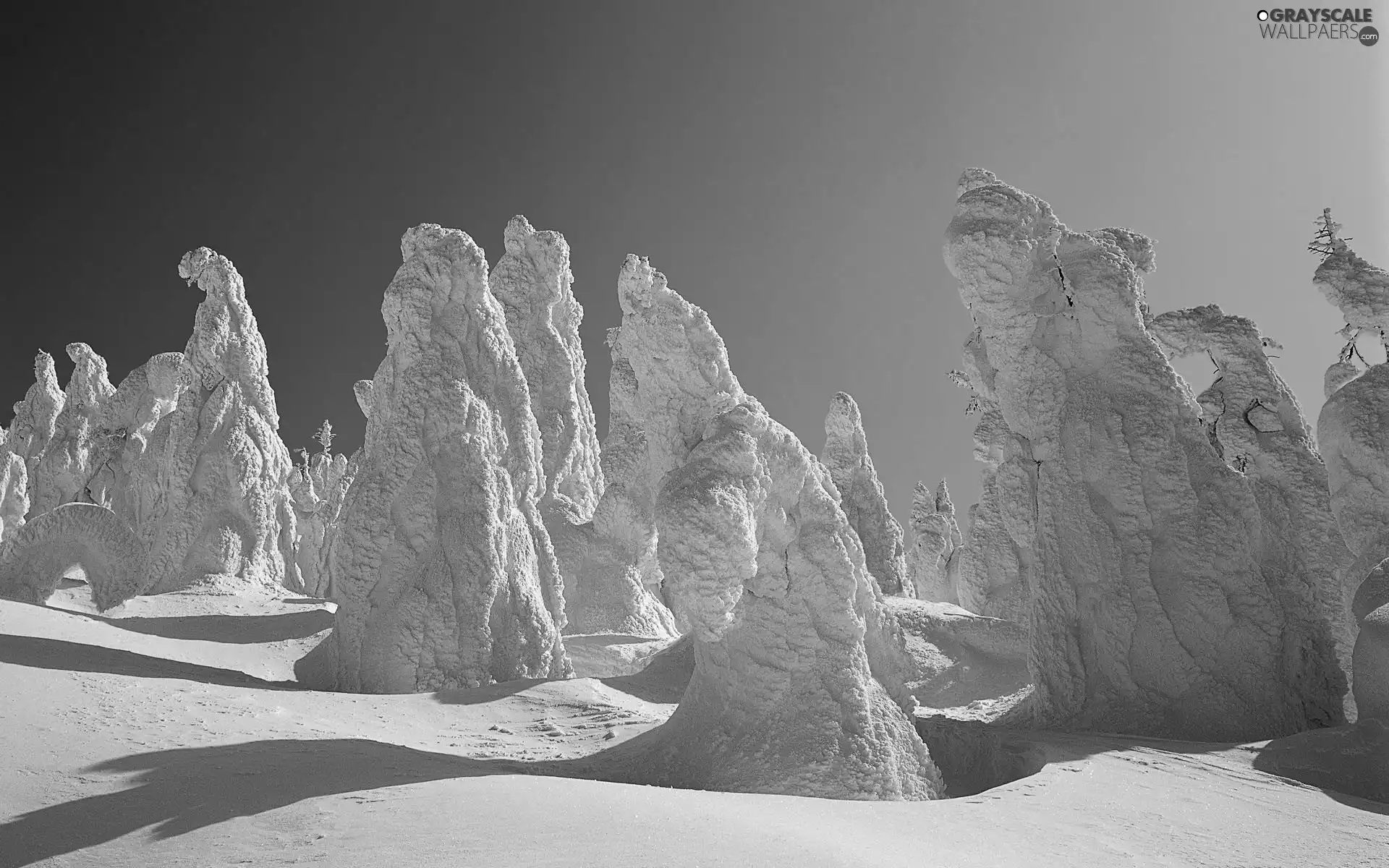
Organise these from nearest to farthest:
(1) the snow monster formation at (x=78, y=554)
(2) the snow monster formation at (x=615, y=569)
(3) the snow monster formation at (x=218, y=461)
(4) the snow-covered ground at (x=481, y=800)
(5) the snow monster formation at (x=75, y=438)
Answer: (4) the snow-covered ground at (x=481, y=800) → (1) the snow monster formation at (x=78, y=554) → (3) the snow monster formation at (x=218, y=461) → (2) the snow monster formation at (x=615, y=569) → (5) the snow monster formation at (x=75, y=438)

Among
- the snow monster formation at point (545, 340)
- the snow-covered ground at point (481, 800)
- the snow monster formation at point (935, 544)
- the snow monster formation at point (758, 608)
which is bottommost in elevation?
the snow-covered ground at point (481, 800)

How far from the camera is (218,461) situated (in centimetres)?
1457

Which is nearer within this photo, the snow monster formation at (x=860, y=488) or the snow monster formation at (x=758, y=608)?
the snow monster formation at (x=758, y=608)

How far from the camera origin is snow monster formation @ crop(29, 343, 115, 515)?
75.1 feet

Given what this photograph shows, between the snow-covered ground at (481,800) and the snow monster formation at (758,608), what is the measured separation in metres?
0.66

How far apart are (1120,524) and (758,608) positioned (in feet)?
13.8

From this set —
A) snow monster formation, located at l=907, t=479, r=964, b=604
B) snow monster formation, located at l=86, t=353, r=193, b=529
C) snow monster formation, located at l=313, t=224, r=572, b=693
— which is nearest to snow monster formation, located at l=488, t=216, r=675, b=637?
snow monster formation, located at l=313, t=224, r=572, b=693

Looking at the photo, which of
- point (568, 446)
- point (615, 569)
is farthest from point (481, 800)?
point (568, 446)

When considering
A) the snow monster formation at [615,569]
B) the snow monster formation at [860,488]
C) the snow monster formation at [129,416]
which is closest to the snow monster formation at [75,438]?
the snow monster formation at [129,416]

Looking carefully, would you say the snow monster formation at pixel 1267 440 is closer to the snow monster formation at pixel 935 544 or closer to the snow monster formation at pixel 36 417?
the snow monster formation at pixel 935 544

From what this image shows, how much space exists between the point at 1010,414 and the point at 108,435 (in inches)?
769

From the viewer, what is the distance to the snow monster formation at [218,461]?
47.2ft

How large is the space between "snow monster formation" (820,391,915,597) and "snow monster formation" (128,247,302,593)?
11.1 m

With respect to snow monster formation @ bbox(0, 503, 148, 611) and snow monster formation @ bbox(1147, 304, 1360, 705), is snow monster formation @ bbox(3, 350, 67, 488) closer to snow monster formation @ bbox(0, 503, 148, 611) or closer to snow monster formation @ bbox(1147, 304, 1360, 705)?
snow monster formation @ bbox(0, 503, 148, 611)
